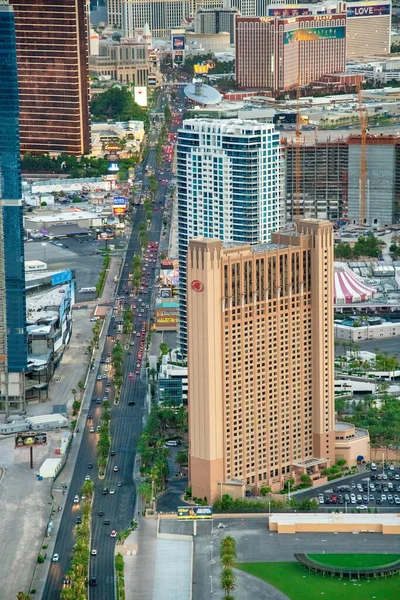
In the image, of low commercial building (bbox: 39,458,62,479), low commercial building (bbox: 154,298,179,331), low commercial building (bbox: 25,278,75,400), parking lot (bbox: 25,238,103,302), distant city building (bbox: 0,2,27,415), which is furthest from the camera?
parking lot (bbox: 25,238,103,302)

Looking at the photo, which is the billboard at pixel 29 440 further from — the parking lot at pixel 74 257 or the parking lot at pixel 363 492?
the parking lot at pixel 74 257

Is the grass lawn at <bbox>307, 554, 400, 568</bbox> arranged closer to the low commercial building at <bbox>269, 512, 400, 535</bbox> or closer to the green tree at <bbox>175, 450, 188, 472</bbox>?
the low commercial building at <bbox>269, 512, 400, 535</bbox>

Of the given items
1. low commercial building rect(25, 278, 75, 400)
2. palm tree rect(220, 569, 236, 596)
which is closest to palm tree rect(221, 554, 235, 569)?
palm tree rect(220, 569, 236, 596)

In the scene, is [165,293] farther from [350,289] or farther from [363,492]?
[363,492]

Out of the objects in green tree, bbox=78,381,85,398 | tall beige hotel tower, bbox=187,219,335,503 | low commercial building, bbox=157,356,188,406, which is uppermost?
tall beige hotel tower, bbox=187,219,335,503

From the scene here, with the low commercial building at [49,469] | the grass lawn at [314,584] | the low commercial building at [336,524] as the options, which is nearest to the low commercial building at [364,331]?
the low commercial building at [49,469]

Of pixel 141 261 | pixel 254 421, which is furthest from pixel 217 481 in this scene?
pixel 141 261

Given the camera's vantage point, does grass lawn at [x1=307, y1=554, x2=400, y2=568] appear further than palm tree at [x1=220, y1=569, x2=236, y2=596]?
Yes

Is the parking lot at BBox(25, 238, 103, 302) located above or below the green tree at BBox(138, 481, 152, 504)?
above

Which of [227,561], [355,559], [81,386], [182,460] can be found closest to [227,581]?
[227,561]
